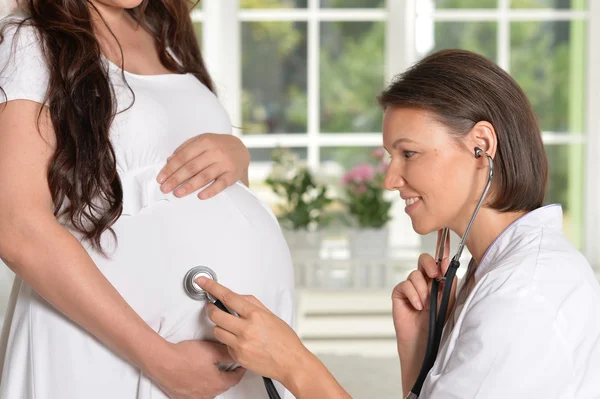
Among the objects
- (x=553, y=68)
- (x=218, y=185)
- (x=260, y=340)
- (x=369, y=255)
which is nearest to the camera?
(x=260, y=340)

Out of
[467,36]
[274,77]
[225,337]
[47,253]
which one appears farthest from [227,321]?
[467,36]

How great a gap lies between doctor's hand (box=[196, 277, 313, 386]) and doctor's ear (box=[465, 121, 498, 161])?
0.40 metres

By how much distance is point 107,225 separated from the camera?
1.21 m

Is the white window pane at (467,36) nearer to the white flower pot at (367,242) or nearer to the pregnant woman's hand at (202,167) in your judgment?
the white flower pot at (367,242)

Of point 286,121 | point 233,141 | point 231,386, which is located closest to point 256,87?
point 286,121

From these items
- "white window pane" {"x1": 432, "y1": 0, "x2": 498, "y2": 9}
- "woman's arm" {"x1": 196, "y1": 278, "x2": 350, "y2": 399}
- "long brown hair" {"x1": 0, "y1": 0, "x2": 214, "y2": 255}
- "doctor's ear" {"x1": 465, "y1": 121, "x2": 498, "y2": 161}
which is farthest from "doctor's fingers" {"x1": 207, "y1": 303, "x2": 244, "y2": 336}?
"white window pane" {"x1": 432, "y1": 0, "x2": 498, "y2": 9}

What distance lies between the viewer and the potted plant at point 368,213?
9.68ft

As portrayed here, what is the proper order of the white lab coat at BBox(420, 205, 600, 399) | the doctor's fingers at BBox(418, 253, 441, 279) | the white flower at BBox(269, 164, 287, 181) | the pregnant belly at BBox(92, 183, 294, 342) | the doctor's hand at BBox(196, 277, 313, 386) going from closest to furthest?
the white lab coat at BBox(420, 205, 600, 399) < the doctor's hand at BBox(196, 277, 313, 386) < the pregnant belly at BBox(92, 183, 294, 342) < the doctor's fingers at BBox(418, 253, 441, 279) < the white flower at BBox(269, 164, 287, 181)

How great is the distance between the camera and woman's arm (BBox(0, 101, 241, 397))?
1125mm

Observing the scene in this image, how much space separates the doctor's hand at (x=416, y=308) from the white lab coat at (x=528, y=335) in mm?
249

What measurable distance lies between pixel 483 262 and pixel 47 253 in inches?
26.1

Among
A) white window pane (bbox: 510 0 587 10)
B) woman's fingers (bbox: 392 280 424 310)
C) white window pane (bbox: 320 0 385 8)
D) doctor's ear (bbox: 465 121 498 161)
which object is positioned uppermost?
white window pane (bbox: 320 0 385 8)

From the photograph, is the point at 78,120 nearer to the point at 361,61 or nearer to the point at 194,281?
the point at 194,281

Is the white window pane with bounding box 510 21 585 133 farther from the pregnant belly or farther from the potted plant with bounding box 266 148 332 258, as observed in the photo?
the pregnant belly
